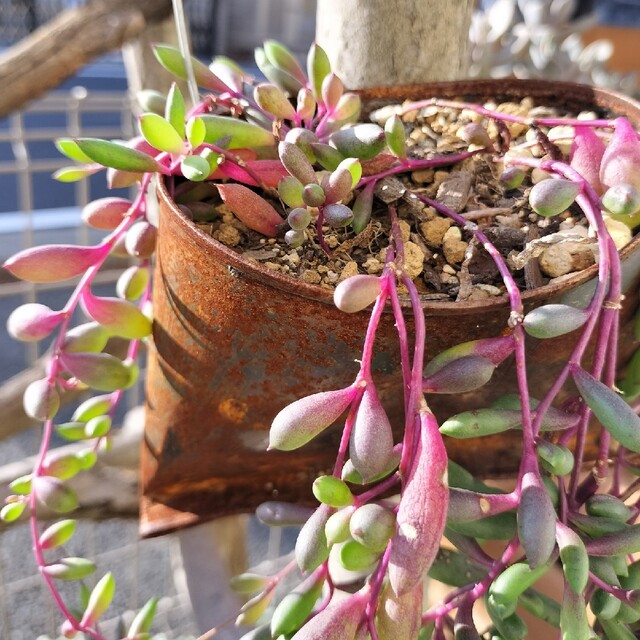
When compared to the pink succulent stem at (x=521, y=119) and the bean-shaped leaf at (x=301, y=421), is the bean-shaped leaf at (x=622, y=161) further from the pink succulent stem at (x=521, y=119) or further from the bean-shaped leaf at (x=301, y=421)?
the bean-shaped leaf at (x=301, y=421)

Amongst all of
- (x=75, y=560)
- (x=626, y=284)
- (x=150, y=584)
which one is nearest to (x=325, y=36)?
(x=626, y=284)

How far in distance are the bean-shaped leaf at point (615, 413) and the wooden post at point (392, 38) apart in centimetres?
34

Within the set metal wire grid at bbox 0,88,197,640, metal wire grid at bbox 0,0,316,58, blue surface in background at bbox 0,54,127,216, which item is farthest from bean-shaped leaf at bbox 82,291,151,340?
metal wire grid at bbox 0,0,316,58

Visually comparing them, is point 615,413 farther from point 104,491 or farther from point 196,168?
point 104,491

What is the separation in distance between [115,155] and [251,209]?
0.08 meters

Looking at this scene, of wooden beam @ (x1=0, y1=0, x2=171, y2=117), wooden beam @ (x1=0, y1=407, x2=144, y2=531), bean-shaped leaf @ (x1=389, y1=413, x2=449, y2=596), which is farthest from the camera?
wooden beam @ (x1=0, y1=0, x2=171, y2=117)

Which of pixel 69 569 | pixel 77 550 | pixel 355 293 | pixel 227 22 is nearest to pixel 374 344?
pixel 355 293

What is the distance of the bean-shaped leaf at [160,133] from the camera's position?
375 mm

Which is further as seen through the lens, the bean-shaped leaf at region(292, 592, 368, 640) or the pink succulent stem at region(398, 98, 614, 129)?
the pink succulent stem at region(398, 98, 614, 129)

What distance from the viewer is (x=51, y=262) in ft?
1.43

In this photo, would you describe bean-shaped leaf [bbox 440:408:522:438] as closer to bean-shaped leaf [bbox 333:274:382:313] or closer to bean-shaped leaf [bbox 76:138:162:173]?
bean-shaped leaf [bbox 333:274:382:313]

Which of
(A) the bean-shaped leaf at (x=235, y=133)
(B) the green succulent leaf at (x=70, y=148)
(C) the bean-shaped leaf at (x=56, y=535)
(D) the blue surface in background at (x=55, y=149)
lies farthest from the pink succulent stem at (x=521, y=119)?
(D) the blue surface in background at (x=55, y=149)

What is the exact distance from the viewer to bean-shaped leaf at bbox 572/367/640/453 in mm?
319

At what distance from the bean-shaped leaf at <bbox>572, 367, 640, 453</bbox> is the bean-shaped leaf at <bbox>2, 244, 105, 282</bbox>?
0.31 meters
